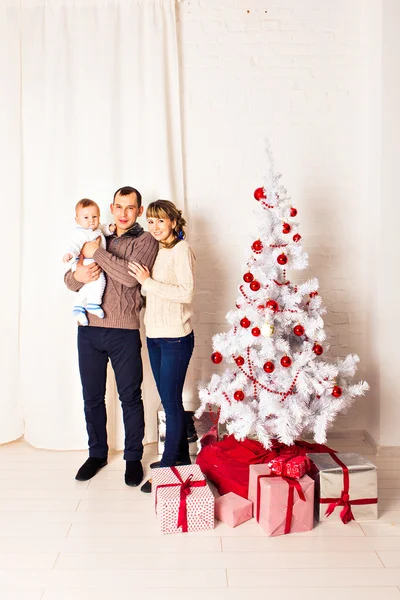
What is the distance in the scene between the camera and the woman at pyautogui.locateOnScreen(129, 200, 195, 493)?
8.38 feet

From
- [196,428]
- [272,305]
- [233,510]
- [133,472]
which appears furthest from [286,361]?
[133,472]

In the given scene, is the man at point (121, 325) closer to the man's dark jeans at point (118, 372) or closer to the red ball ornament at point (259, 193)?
the man's dark jeans at point (118, 372)

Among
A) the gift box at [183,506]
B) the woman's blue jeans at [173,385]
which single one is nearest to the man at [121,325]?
the woman's blue jeans at [173,385]

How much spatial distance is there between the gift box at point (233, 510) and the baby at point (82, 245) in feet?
3.33

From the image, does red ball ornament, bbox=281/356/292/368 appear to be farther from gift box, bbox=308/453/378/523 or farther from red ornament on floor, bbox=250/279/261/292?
gift box, bbox=308/453/378/523

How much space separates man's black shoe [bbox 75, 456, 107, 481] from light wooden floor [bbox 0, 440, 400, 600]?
0.12 metres

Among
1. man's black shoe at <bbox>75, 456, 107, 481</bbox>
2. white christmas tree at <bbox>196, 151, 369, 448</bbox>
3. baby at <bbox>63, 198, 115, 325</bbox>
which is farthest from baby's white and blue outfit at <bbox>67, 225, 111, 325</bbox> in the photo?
man's black shoe at <bbox>75, 456, 107, 481</bbox>

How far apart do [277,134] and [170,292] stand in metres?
1.20

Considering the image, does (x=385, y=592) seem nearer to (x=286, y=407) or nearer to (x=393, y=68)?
(x=286, y=407)

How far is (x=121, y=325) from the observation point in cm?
270

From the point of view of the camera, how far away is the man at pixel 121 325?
2.66 metres

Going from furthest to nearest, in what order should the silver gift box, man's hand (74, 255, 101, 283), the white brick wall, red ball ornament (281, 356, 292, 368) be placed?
the white brick wall
the silver gift box
man's hand (74, 255, 101, 283)
red ball ornament (281, 356, 292, 368)

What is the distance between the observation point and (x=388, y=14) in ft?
9.43

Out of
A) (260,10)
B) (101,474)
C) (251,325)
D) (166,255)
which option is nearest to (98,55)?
(260,10)
